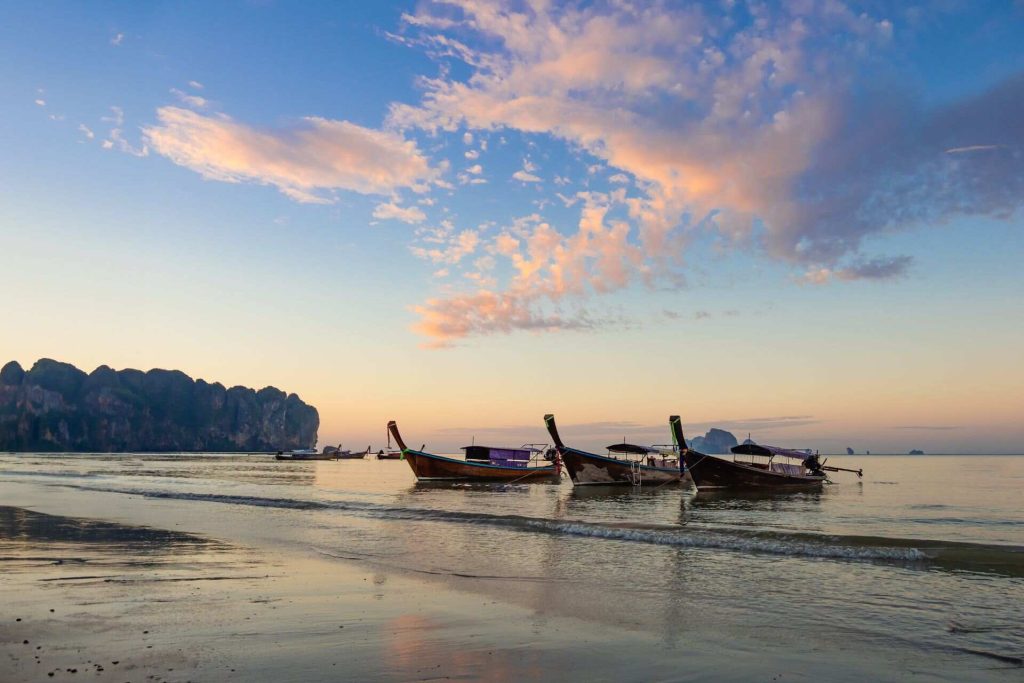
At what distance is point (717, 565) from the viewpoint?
640 inches

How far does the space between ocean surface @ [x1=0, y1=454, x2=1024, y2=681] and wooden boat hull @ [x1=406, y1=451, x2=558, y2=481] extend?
22.5 m

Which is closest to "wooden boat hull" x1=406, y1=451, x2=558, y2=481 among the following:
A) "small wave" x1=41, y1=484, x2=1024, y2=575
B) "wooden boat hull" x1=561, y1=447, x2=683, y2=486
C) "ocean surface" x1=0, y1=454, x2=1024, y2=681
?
"wooden boat hull" x1=561, y1=447, x2=683, y2=486

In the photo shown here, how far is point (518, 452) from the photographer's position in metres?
64.6

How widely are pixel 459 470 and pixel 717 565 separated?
147ft

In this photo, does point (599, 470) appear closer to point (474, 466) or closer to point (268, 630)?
point (474, 466)

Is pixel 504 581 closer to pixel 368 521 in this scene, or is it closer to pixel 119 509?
pixel 368 521

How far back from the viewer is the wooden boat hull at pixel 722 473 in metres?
45.7

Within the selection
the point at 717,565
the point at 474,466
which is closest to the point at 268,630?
the point at 717,565

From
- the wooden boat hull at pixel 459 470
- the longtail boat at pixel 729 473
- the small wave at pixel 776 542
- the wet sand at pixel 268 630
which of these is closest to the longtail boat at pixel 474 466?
the wooden boat hull at pixel 459 470

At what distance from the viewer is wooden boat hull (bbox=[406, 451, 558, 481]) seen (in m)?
58.9

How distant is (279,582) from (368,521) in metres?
14.2

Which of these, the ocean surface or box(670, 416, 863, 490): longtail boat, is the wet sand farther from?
box(670, 416, 863, 490): longtail boat

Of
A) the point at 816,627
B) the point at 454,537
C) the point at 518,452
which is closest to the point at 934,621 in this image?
the point at 816,627

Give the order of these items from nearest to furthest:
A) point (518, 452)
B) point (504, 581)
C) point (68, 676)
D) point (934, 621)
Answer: point (68, 676) → point (934, 621) → point (504, 581) → point (518, 452)
